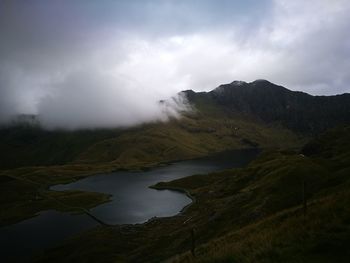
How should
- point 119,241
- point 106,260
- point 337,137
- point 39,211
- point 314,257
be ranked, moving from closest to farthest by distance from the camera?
point 314,257, point 106,260, point 119,241, point 39,211, point 337,137

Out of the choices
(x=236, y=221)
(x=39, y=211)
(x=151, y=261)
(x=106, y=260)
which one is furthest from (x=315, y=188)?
(x=39, y=211)

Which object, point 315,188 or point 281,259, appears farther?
point 315,188

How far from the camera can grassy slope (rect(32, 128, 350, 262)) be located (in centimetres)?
2438

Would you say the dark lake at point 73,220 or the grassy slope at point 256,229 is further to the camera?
the dark lake at point 73,220

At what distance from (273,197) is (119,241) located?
40479mm

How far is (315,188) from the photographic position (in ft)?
210

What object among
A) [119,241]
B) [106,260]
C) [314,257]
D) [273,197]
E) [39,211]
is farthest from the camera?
[39,211]

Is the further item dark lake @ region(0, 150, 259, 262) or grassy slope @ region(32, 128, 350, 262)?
dark lake @ region(0, 150, 259, 262)

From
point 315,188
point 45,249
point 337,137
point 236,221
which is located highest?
point 337,137

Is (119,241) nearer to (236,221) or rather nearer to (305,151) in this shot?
(236,221)

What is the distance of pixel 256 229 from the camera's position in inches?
1508

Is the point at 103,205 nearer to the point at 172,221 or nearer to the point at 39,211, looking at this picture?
the point at 39,211

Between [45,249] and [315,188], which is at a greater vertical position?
[315,188]

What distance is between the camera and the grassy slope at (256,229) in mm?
24375
